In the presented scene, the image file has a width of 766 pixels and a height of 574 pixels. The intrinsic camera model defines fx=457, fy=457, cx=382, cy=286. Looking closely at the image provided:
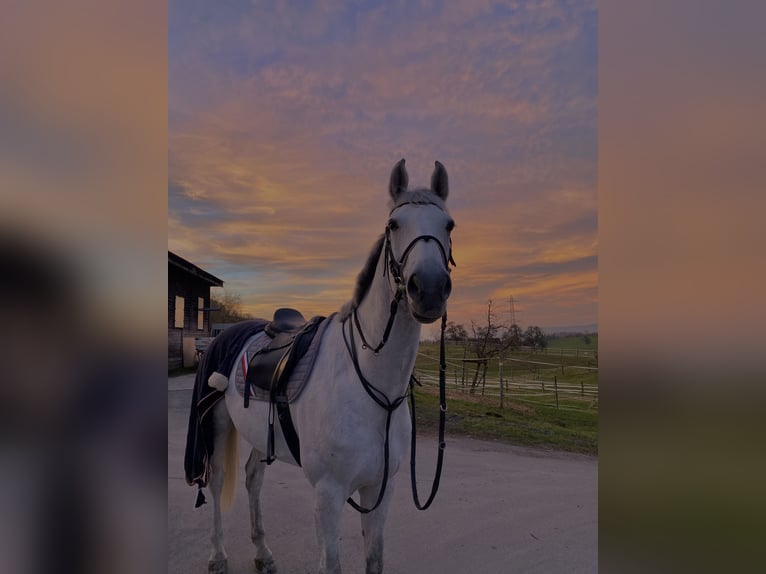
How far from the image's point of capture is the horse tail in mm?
3887

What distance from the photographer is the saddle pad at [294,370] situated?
281 cm

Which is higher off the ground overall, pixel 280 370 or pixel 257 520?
pixel 280 370

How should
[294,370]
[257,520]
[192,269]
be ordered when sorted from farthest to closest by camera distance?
[192,269] < [257,520] < [294,370]

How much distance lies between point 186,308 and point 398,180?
19.4 metres

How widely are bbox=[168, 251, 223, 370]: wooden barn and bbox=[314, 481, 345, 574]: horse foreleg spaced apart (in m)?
15.3

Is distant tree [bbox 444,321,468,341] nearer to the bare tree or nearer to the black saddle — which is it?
the bare tree

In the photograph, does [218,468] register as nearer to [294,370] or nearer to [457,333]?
[294,370]

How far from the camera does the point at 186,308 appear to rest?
64.9 ft

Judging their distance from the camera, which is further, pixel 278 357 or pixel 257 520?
pixel 257 520

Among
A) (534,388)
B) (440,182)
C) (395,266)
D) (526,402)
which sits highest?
(440,182)

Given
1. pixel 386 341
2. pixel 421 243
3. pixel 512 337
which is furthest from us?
pixel 512 337
